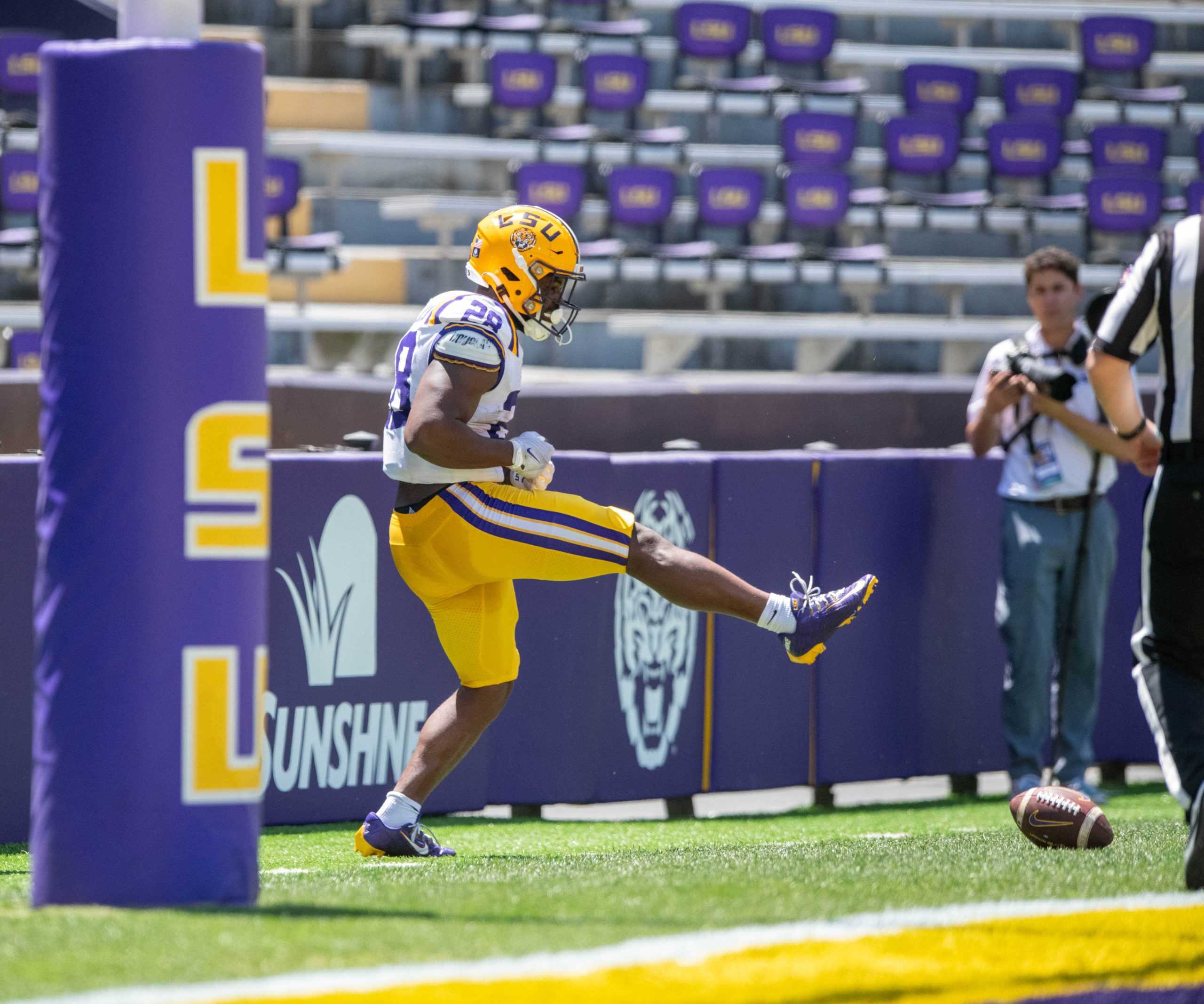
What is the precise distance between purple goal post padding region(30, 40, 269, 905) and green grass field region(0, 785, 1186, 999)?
191 mm

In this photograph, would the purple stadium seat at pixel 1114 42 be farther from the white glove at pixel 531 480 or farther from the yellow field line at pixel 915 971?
the yellow field line at pixel 915 971

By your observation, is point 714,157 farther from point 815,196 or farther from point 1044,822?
point 1044,822

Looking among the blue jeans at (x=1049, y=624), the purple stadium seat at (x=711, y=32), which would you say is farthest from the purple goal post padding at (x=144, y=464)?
the purple stadium seat at (x=711, y=32)

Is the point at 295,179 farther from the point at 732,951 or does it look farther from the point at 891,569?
the point at 732,951

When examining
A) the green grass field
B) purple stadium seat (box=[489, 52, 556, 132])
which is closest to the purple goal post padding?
the green grass field

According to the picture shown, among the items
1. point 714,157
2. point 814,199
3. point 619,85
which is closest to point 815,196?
point 814,199

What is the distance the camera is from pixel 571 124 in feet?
57.1

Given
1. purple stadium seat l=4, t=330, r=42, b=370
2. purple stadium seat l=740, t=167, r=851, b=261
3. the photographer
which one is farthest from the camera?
purple stadium seat l=740, t=167, r=851, b=261

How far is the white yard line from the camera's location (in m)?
2.65

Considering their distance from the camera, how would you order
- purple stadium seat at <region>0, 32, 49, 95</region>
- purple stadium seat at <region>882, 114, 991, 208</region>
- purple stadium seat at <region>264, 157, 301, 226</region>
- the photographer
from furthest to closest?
purple stadium seat at <region>882, 114, 991, 208</region> < purple stadium seat at <region>0, 32, 49, 95</region> < purple stadium seat at <region>264, 157, 301, 226</region> < the photographer

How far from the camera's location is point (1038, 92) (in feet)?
60.4

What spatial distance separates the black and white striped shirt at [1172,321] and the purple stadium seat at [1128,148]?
46.3 feet

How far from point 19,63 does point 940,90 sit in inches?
349

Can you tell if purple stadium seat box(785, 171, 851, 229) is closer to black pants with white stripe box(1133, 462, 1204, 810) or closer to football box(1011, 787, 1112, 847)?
football box(1011, 787, 1112, 847)
